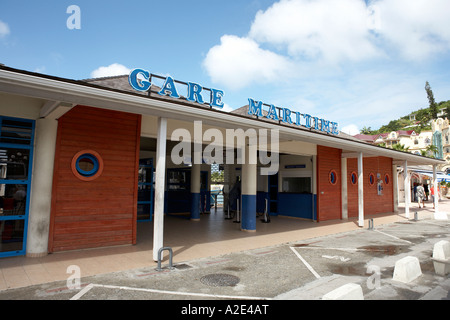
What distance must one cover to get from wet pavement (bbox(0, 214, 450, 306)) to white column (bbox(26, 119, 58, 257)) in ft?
5.81

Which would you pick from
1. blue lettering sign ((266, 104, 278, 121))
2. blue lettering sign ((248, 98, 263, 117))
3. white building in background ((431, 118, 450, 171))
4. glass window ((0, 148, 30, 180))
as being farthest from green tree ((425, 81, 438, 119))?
glass window ((0, 148, 30, 180))

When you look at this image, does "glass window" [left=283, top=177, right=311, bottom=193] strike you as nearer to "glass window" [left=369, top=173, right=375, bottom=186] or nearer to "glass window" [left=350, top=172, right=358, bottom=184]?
"glass window" [left=350, top=172, right=358, bottom=184]

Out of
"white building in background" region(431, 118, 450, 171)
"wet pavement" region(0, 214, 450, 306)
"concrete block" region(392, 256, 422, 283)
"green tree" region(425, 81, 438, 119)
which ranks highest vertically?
"green tree" region(425, 81, 438, 119)

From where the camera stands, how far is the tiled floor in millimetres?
5214

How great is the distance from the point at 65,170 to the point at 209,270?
4.08 metres

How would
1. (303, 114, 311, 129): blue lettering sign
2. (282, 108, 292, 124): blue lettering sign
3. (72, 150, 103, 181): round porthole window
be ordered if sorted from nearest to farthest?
1. (72, 150, 103, 181): round porthole window
2. (282, 108, 292, 124): blue lettering sign
3. (303, 114, 311, 129): blue lettering sign

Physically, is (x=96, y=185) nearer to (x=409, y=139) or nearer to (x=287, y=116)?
(x=287, y=116)

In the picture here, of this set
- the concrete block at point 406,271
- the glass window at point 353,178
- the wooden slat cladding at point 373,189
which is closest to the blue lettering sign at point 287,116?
the wooden slat cladding at point 373,189

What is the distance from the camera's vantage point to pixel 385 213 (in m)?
17.5

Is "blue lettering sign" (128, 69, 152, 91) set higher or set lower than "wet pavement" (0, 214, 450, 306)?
higher

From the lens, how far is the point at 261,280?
5.13 meters

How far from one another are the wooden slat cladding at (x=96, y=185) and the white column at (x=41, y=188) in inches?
4.9
